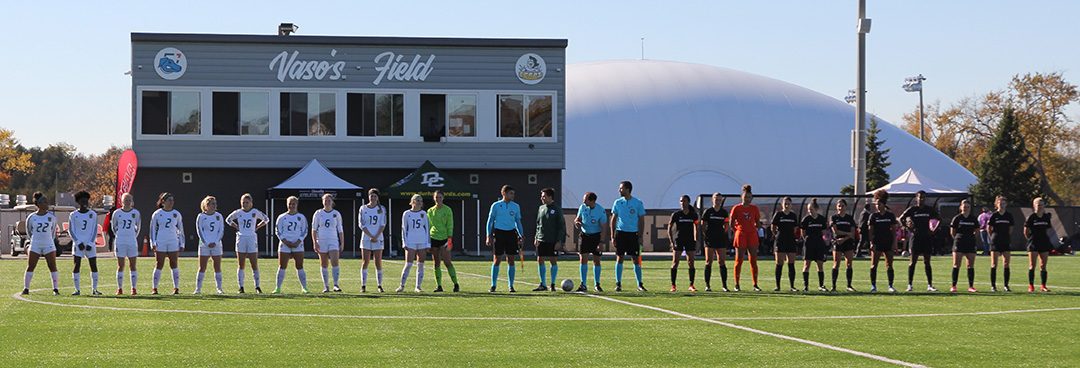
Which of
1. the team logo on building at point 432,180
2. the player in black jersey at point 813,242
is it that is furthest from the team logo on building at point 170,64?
the player in black jersey at point 813,242

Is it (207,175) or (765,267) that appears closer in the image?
(765,267)

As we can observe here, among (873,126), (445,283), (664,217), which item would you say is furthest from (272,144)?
(873,126)

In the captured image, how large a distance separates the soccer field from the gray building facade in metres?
26.1

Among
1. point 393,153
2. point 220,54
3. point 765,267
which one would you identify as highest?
point 220,54

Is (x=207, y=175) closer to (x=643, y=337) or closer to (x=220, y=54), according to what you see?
(x=220, y=54)

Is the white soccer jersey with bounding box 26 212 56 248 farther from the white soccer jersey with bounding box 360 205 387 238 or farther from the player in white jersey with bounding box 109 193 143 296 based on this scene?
the white soccer jersey with bounding box 360 205 387 238

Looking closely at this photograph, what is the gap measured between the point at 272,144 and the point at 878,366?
4089 cm

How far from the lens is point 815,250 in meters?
25.1

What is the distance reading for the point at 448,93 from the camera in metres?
52.6

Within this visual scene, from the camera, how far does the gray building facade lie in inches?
2007

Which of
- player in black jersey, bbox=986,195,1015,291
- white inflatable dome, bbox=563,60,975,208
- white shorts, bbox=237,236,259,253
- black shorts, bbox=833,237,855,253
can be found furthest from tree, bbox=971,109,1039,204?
white shorts, bbox=237,236,259,253

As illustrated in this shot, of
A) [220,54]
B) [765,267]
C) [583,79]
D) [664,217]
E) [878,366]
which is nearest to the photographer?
[878,366]

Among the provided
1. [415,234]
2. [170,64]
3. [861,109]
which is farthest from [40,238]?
[170,64]

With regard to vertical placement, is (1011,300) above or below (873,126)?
below
